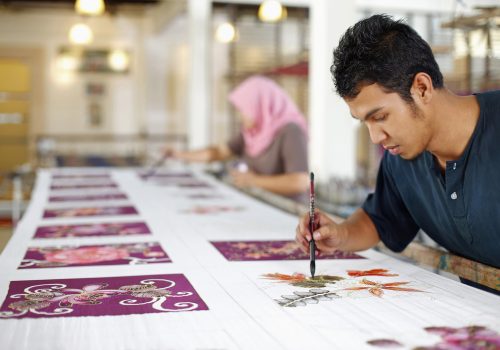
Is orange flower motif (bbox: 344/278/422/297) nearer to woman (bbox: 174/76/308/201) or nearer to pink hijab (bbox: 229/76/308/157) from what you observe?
woman (bbox: 174/76/308/201)

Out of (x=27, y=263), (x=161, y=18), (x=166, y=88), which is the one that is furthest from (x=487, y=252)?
(x=166, y=88)

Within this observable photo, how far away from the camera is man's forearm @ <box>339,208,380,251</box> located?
2168 mm

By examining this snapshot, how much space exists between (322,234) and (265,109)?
8.27 ft

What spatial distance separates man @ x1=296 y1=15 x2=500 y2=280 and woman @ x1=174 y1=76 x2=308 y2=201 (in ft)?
7.20

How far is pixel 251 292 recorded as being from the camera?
5.64ft

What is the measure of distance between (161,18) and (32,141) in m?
3.44

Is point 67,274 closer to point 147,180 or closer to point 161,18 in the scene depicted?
point 147,180

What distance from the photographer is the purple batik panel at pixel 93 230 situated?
269 centimetres

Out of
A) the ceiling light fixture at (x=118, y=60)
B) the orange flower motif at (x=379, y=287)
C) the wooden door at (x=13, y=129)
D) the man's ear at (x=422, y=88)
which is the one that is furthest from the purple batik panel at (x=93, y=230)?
the wooden door at (x=13, y=129)

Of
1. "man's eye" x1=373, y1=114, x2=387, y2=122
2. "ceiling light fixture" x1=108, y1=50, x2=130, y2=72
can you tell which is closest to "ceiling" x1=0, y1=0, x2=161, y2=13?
"ceiling light fixture" x1=108, y1=50, x2=130, y2=72

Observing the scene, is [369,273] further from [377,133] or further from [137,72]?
[137,72]

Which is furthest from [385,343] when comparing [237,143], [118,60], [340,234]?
[118,60]

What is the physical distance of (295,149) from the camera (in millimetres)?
4375

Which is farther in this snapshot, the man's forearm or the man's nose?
the man's forearm
